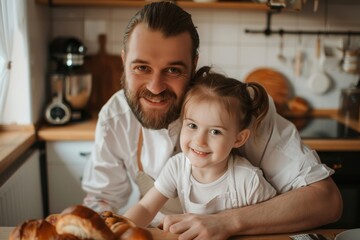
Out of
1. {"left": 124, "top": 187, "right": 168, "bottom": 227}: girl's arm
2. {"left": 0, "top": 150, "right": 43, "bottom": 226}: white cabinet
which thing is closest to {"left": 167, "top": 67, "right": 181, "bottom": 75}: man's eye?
{"left": 124, "top": 187, "right": 168, "bottom": 227}: girl's arm

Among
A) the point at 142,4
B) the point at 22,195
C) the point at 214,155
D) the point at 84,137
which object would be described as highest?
the point at 142,4

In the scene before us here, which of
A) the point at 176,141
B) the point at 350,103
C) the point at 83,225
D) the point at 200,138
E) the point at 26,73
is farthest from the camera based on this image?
the point at 350,103

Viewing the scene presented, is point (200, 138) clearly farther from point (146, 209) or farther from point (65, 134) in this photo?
point (65, 134)

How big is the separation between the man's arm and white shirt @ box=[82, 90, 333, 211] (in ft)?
0.31

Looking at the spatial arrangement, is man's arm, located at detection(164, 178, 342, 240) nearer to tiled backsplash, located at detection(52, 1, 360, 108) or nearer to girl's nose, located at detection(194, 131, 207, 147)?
girl's nose, located at detection(194, 131, 207, 147)

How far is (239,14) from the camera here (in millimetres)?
2348

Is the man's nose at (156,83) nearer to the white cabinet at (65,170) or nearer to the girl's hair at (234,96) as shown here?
the girl's hair at (234,96)

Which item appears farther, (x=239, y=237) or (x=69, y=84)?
(x=69, y=84)

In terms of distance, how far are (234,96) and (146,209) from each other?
0.37m

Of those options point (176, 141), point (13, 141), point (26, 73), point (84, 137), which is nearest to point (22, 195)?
point (13, 141)

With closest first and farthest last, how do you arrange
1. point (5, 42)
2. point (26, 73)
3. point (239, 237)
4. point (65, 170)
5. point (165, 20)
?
1. point (239, 237)
2. point (165, 20)
3. point (5, 42)
4. point (26, 73)
5. point (65, 170)

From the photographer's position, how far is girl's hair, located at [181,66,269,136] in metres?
1.02

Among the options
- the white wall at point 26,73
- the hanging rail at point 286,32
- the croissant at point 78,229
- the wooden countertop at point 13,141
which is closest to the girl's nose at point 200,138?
the croissant at point 78,229

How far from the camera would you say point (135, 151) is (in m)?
1.40
